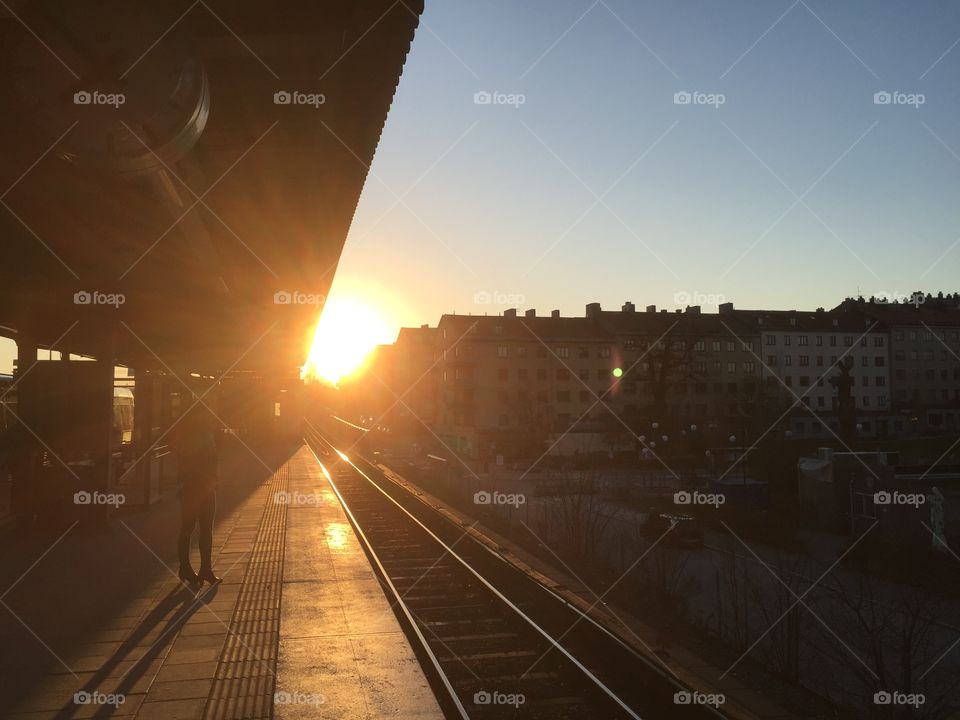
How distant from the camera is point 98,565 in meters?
10.3

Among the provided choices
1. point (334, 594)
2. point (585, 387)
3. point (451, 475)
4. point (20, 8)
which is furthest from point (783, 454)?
point (585, 387)

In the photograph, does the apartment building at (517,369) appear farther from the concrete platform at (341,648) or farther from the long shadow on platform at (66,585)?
the concrete platform at (341,648)

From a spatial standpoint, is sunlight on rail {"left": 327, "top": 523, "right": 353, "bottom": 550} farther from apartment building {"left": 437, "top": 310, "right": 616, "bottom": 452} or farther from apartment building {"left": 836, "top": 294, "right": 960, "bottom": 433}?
apartment building {"left": 836, "top": 294, "right": 960, "bottom": 433}

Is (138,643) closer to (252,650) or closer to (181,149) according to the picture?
(252,650)

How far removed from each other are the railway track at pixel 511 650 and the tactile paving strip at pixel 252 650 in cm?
130

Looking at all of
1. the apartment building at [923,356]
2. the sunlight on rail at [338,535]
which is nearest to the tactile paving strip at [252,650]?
the sunlight on rail at [338,535]

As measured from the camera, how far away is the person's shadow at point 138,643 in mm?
5266

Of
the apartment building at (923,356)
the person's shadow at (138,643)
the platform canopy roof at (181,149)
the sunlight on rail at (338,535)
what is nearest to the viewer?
the platform canopy roof at (181,149)

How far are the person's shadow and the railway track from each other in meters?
2.19

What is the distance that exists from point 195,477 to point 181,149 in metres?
4.66

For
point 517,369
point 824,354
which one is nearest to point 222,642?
point 517,369

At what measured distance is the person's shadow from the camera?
527 centimetres

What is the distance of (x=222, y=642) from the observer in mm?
6762

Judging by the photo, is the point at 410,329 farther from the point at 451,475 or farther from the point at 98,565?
the point at 98,565
